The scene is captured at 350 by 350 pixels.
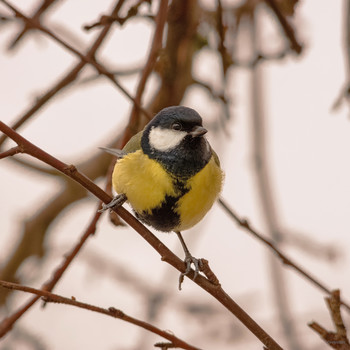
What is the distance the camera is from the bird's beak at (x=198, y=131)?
1.14 m

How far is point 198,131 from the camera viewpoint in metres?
1.15

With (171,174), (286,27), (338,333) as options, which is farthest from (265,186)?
(338,333)

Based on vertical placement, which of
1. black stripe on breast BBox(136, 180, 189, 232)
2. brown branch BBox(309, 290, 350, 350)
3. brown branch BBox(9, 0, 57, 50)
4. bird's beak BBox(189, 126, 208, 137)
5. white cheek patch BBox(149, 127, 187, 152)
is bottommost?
brown branch BBox(309, 290, 350, 350)

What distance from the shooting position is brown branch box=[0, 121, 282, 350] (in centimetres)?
72

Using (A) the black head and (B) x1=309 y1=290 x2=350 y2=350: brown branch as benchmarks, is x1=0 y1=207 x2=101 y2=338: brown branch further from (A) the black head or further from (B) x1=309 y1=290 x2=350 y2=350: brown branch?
(B) x1=309 y1=290 x2=350 y2=350: brown branch

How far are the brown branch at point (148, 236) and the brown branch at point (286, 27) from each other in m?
0.65

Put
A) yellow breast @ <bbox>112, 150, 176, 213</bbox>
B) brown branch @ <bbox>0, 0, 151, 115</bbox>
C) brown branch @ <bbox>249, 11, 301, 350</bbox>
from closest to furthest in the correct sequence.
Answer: brown branch @ <bbox>0, 0, 151, 115</bbox> → yellow breast @ <bbox>112, 150, 176, 213</bbox> → brown branch @ <bbox>249, 11, 301, 350</bbox>

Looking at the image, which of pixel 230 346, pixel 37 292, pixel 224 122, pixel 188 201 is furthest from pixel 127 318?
pixel 230 346

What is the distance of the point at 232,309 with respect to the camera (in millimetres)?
792

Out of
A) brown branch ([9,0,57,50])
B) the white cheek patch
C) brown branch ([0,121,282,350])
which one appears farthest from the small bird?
brown branch ([9,0,57,50])

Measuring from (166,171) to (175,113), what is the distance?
0.40ft

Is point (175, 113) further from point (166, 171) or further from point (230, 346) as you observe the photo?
point (230, 346)

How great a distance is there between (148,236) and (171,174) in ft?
0.96

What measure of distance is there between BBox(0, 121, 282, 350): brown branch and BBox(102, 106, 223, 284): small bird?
0.72 ft
